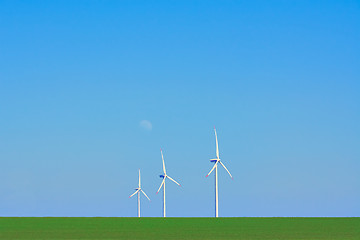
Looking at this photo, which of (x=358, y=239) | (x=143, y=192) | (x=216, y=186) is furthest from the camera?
(x=143, y=192)

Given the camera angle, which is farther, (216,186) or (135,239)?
(216,186)

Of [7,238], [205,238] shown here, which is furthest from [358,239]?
[7,238]

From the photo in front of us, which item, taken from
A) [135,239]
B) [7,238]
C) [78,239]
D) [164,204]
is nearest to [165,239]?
[135,239]

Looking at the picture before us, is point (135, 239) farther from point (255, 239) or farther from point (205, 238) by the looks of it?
point (255, 239)

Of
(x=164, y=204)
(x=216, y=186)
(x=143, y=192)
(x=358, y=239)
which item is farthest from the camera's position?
(x=143, y=192)

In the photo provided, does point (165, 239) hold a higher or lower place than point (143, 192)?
lower

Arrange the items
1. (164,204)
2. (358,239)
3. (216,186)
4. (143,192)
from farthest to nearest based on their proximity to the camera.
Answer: (143,192)
(164,204)
(216,186)
(358,239)

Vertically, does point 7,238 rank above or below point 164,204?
below

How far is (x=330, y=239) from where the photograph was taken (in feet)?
146

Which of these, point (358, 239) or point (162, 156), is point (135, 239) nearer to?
point (358, 239)

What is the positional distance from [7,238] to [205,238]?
1327 centimetres

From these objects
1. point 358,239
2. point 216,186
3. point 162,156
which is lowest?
point 358,239

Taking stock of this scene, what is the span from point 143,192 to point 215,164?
26.4 m

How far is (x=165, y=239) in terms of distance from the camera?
44344 mm
